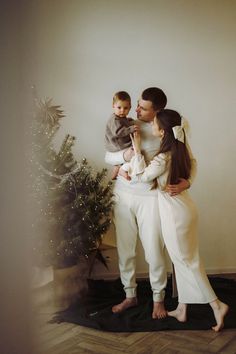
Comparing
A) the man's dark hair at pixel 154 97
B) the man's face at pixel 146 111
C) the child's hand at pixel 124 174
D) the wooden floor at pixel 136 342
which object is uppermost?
the man's dark hair at pixel 154 97

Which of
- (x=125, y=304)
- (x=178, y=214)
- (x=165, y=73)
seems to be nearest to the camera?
(x=178, y=214)

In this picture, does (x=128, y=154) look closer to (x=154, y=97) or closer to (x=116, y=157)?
(x=116, y=157)

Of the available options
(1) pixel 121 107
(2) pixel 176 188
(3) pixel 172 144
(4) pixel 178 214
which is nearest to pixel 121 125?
(1) pixel 121 107

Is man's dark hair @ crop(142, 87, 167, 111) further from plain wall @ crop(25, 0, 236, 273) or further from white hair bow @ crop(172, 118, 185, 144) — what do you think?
plain wall @ crop(25, 0, 236, 273)

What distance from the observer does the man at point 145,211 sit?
6.65 feet

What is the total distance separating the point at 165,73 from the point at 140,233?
1.07 m

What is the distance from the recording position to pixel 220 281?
2537mm

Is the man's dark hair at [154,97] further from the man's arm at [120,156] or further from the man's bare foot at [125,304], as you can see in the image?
the man's bare foot at [125,304]

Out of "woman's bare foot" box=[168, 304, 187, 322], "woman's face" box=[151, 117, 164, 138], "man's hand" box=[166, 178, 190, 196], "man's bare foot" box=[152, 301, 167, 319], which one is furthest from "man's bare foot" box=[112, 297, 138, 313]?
"woman's face" box=[151, 117, 164, 138]

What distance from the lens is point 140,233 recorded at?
2.09 m

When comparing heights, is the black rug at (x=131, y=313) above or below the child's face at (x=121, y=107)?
below

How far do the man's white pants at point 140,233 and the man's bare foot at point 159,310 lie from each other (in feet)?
0.07

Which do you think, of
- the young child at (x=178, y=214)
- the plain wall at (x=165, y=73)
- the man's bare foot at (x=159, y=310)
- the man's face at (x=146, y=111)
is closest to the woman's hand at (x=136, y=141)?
the young child at (x=178, y=214)

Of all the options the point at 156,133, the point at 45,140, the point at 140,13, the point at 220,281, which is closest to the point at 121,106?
the point at 156,133
